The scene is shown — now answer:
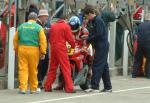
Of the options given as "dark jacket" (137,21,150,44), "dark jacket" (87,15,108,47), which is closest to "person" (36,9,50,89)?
"dark jacket" (87,15,108,47)

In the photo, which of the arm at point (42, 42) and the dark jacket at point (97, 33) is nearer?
the arm at point (42, 42)

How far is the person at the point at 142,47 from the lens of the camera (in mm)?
18031

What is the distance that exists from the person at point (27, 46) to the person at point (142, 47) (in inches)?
230

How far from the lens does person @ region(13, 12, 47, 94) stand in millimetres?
12852

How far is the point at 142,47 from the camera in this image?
1819cm

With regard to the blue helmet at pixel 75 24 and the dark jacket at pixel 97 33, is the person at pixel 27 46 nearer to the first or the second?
the blue helmet at pixel 75 24

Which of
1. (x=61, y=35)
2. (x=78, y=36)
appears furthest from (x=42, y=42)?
(x=78, y=36)

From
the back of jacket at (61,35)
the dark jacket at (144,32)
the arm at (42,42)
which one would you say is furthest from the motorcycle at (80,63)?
the dark jacket at (144,32)

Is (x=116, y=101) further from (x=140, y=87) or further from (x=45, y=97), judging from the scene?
(x=140, y=87)

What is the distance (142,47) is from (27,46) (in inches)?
244

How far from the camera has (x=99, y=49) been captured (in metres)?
13.6

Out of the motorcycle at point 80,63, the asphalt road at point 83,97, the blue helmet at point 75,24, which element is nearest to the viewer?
the asphalt road at point 83,97

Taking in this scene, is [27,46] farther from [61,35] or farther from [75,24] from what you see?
[75,24]

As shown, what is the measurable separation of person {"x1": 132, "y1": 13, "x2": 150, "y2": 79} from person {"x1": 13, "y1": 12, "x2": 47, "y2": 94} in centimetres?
583
